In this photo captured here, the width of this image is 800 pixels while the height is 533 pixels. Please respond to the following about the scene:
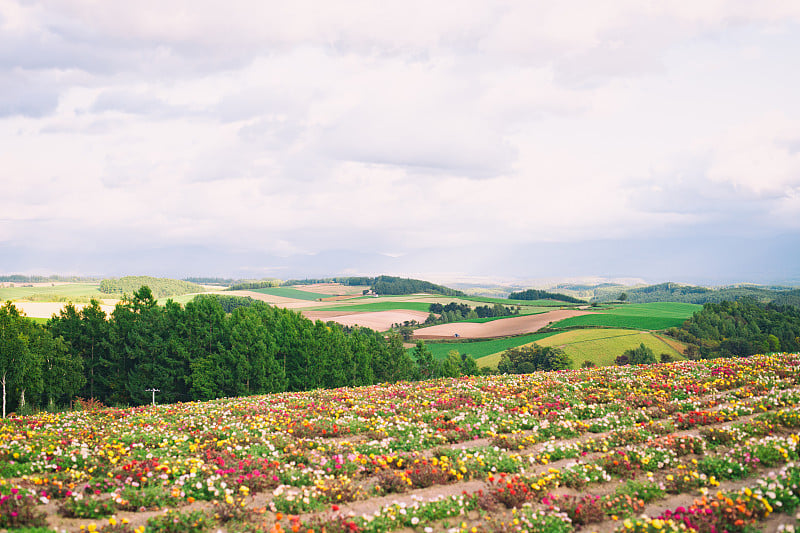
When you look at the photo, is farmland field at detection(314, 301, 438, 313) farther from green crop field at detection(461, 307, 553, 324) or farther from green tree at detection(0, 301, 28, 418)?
green tree at detection(0, 301, 28, 418)

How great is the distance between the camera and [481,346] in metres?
92.0

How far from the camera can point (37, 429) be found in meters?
16.2

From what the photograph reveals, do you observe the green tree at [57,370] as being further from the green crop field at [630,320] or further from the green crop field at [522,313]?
the green crop field at [522,313]

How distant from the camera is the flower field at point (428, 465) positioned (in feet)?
29.5

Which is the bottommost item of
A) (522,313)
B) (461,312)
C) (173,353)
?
(461,312)

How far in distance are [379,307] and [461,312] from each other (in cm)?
2736

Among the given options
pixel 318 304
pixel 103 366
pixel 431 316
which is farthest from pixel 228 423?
pixel 318 304

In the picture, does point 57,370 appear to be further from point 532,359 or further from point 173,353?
point 532,359

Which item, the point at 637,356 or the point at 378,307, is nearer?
the point at 637,356

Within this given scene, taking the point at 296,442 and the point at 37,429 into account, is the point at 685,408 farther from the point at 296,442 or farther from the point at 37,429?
the point at 37,429


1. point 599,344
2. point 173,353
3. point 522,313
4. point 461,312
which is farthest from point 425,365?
point 461,312

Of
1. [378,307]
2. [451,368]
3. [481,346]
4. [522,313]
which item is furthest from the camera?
[378,307]

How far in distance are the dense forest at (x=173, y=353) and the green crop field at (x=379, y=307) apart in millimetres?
85949

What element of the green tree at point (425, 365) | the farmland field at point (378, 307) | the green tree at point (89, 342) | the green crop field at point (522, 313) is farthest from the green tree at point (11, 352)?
the farmland field at point (378, 307)
